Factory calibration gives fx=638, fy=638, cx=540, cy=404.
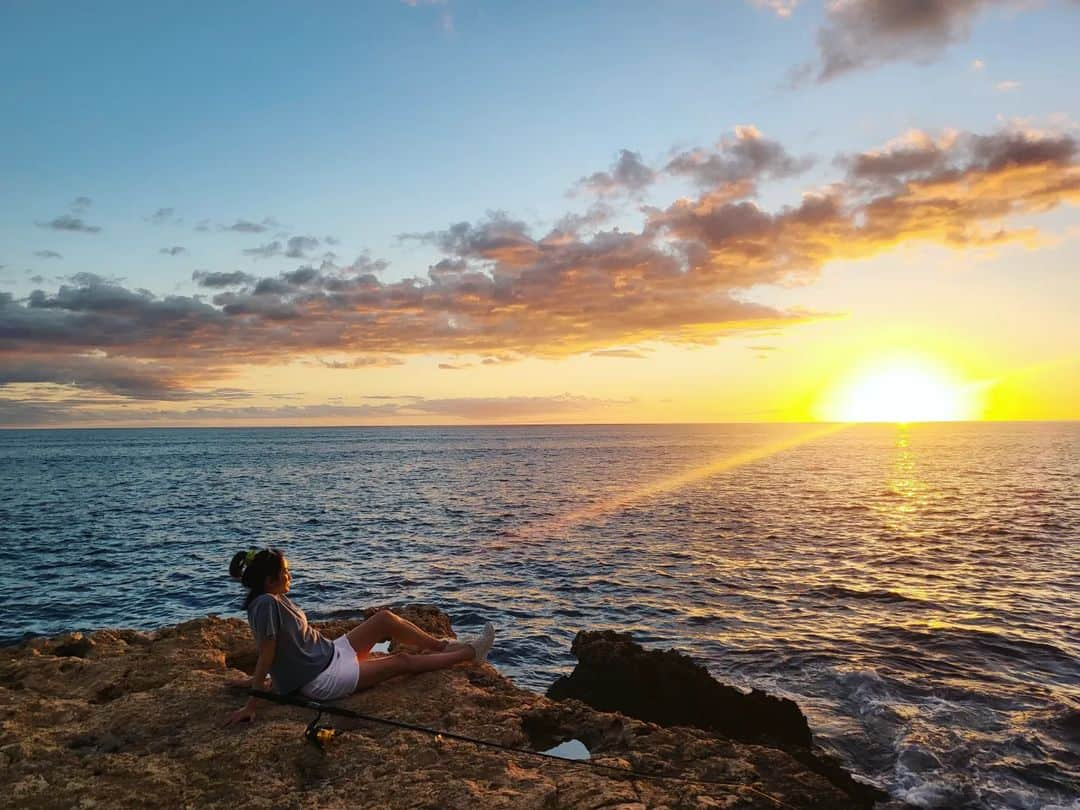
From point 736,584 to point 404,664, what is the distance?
15.6m

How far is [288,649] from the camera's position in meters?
7.93

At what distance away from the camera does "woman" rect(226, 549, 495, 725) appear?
25.3 ft

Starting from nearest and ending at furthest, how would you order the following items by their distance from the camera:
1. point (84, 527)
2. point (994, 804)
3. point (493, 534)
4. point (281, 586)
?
1. point (281, 586)
2. point (994, 804)
3. point (493, 534)
4. point (84, 527)

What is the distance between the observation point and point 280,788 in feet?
20.3

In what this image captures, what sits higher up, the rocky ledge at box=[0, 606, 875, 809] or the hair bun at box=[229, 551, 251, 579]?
the hair bun at box=[229, 551, 251, 579]

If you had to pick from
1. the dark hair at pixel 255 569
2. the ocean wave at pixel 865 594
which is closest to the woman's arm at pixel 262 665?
the dark hair at pixel 255 569

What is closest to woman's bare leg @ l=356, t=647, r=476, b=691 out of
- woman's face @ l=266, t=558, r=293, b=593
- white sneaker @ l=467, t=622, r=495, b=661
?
white sneaker @ l=467, t=622, r=495, b=661

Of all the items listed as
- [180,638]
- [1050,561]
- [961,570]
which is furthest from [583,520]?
[180,638]

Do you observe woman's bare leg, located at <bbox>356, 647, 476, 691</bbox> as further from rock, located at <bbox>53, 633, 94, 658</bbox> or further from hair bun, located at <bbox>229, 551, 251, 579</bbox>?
rock, located at <bbox>53, 633, 94, 658</bbox>

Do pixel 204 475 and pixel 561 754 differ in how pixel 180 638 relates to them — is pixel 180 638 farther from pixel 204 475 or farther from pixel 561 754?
pixel 204 475

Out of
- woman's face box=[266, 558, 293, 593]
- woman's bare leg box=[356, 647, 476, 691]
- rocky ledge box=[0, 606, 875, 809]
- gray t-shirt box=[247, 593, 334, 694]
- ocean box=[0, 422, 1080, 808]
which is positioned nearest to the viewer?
rocky ledge box=[0, 606, 875, 809]

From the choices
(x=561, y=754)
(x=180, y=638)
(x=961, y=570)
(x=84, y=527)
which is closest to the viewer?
(x=561, y=754)

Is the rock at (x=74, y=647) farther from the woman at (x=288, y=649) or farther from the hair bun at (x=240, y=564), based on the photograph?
the hair bun at (x=240, y=564)

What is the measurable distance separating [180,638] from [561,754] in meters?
7.40
